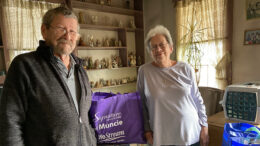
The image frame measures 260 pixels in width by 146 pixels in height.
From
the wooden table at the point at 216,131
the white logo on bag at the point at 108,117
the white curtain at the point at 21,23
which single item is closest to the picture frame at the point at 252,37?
the wooden table at the point at 216,131

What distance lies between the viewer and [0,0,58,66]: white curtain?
225 centimetres

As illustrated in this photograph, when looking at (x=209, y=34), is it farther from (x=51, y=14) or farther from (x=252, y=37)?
(x=51, y=14)

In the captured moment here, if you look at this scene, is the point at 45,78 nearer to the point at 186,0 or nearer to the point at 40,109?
the point at 40,109

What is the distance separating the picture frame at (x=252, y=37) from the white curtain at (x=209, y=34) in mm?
234

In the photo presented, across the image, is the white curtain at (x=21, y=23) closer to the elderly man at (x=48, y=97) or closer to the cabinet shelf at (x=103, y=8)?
the cabinet shelf at (x=103, y=8)

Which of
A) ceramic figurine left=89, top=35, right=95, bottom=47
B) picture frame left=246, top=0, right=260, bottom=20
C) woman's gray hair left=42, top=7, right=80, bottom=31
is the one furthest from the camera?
ceramic figurine left=89, top=35, right=95, bottom=47

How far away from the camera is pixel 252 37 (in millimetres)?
2291

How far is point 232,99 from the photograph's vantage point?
138cm

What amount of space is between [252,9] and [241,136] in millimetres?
1998

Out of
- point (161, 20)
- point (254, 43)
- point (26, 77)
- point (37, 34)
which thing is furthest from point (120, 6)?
point (26, 77)

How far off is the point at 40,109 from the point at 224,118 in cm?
144

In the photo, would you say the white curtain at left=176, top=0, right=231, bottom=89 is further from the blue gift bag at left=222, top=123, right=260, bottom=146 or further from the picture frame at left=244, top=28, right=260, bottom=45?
the blue gift bag at left=222, top=123, right=260, bottom=146

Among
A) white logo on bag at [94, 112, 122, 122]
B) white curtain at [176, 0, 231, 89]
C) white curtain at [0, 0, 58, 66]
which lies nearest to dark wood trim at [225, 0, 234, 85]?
white curtain at [176, 0, 231, 89]

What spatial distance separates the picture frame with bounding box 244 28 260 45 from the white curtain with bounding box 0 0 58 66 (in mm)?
2898
